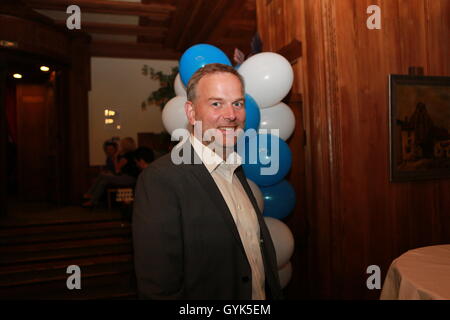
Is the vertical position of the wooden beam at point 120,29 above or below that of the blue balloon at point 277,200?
above

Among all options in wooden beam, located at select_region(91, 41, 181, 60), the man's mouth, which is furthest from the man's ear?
wooden beam, located at select_region(91, 41, 181, 60)

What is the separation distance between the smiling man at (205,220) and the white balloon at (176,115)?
114 cm

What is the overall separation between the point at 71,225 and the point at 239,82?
4061 millimetres

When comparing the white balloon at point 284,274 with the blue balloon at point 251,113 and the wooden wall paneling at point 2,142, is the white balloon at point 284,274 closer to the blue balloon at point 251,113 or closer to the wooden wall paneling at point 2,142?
the blue balloon at point 251,113

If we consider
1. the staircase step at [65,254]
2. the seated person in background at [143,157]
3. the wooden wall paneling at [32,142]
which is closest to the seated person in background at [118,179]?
the seated person in background at [143,157]

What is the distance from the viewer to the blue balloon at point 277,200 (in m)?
2.49

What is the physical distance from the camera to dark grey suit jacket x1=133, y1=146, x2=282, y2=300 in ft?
3.56

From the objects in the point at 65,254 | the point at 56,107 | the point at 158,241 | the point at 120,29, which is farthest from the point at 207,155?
the point at 56,107

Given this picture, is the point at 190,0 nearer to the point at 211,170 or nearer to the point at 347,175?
the point at 347,175

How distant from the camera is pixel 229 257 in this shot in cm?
116

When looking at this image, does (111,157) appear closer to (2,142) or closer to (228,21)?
(2,142)

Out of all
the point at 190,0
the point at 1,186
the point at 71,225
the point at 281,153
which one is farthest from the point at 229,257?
the point at 1,186

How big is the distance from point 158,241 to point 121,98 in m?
6.53

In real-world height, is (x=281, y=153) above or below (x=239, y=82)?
below
